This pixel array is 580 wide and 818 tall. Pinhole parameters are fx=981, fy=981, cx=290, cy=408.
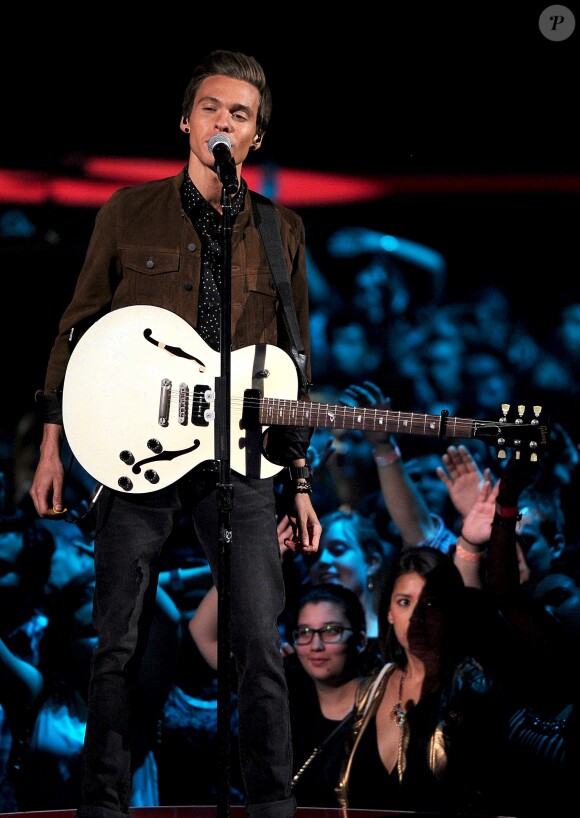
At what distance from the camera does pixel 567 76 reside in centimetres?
377

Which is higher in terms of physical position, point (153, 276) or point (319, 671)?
point (153, 276)

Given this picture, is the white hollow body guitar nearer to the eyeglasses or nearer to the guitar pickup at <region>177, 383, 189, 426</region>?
the guitar pickup at <region>177, 383, 189, 426</region>

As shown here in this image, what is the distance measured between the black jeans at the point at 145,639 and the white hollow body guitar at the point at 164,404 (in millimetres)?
85

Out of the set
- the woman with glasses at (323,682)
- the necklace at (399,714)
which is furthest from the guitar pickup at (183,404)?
the necklace at (399,714)

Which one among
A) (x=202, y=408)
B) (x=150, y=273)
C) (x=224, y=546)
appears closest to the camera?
(x=224, y=546)

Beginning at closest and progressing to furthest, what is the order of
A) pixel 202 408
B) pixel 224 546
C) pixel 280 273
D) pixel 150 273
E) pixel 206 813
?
1. pixel 224 546
2. pixel 202 408
3. pixel 150 273
4. pixel 280 273
5. pixel 206 813

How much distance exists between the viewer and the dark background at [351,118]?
3785mm

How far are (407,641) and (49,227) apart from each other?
2143mm

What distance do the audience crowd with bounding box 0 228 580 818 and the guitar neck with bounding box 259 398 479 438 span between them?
105 cm

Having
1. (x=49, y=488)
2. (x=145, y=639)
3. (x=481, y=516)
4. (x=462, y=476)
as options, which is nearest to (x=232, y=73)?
(x=49, y=488)

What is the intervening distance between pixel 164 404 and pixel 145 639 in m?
0.64

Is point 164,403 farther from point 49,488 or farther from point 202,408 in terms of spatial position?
point 49,488

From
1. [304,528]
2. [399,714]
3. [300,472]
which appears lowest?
[399,714]

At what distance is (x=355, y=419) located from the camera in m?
2.79
